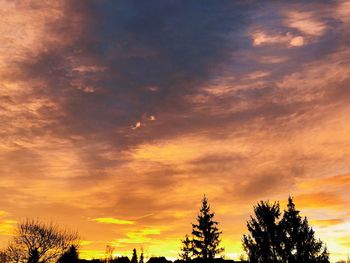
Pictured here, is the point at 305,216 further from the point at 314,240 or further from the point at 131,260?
the point at 131,260

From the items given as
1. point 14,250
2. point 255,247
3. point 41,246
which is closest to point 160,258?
point 41,246

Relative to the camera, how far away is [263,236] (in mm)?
36969

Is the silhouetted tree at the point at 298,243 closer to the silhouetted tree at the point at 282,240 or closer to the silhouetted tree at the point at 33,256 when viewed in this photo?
the silhouetted tree at the point at 282,240

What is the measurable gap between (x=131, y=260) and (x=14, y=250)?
29.1 m

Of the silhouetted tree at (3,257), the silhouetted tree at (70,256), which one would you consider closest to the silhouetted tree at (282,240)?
the silhouetted tree at (70,256)

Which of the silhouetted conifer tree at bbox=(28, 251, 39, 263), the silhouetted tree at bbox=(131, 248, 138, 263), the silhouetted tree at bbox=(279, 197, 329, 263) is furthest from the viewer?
the silhouetted tree at bbox=(131, 248, 138, 263)

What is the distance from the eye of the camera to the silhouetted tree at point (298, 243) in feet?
116

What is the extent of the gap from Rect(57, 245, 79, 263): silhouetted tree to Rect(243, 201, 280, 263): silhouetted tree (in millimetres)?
46432

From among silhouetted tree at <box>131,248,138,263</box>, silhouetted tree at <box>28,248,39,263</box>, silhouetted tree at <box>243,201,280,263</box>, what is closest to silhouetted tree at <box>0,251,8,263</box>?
silhouetted tree at <box>28,248,39,263</box>

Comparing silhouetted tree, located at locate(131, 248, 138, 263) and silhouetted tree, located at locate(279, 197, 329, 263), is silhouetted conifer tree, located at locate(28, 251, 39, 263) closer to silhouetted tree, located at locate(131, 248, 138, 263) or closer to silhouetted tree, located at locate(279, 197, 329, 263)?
silhouetted tree, located at locate(131, 248, 138, 263)

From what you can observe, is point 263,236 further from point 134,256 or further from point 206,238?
point 134,256

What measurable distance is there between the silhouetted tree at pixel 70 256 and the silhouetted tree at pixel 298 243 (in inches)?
1981

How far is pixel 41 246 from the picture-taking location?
7319 cm

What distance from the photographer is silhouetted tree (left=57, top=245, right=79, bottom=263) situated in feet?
236
